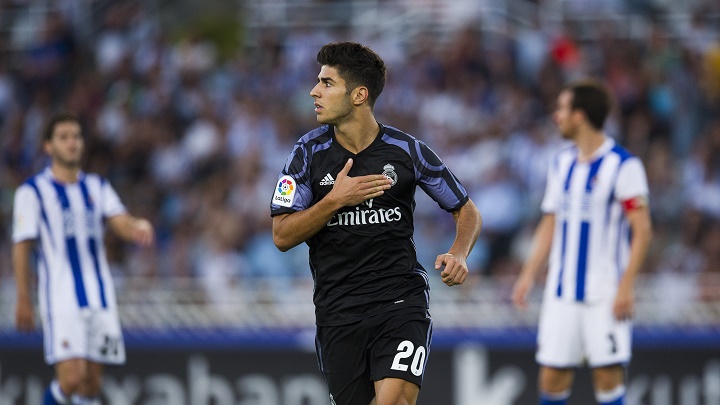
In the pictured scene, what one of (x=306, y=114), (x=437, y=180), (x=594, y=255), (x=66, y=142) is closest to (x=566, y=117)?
(x=594, y=255)

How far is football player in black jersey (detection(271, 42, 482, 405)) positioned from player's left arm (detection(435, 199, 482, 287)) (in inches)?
→ 0.4

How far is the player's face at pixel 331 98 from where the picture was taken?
19.7ft

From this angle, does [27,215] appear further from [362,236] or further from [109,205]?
[362,236]

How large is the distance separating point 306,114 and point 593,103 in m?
6.03

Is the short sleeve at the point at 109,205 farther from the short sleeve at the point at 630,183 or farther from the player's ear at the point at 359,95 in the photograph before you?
the short sleeve at the point at 630,183

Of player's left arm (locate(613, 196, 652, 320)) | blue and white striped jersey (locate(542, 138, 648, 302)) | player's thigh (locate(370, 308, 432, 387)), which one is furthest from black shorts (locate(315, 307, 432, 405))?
blue and white striped jersey (locate(542, 138, 648, 302))

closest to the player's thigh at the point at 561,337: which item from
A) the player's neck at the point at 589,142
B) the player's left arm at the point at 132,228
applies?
the player's neck at the point at 589,142

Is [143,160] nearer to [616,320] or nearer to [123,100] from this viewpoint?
[123,100]

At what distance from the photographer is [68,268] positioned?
28.2 ft

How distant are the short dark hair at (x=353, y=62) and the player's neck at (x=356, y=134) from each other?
0.42 feet

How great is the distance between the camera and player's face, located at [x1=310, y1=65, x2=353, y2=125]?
237 inches

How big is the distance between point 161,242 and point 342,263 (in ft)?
24.3

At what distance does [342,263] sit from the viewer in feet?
20.1

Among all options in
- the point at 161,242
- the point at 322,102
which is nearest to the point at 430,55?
the point at 161,242
